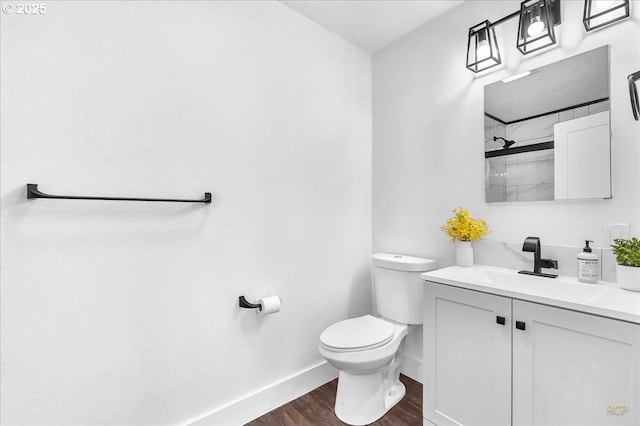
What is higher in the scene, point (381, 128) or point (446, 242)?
point (381, 128)

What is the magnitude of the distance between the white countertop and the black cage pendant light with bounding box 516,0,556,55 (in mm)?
1151

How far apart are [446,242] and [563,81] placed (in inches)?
39.8

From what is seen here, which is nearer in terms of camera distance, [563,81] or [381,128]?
[563,81]

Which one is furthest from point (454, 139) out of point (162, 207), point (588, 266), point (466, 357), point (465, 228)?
point (162, 207)

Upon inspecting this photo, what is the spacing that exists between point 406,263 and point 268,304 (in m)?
0.86

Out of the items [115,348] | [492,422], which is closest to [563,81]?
[492,422]

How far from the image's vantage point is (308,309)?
76.7 inches

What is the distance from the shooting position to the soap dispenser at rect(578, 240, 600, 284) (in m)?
1.29

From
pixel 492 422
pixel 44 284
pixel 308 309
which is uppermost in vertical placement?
pixel 44 284

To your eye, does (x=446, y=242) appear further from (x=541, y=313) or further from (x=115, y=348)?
(x=115, y=348)

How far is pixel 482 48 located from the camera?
168cm

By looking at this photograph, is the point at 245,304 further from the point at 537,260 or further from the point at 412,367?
the point at 537,260

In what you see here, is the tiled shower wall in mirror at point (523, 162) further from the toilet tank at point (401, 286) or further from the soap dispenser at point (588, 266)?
the toilet tank at point (401, 286)

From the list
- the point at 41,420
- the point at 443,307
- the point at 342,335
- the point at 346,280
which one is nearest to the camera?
the point at 41,420
